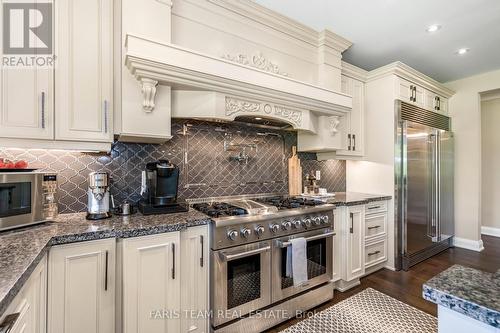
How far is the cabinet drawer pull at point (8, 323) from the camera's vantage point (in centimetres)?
75

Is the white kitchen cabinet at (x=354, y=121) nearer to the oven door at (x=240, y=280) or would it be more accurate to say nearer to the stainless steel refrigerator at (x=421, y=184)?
the stainless steel refrigerator at (x=421, y=184)

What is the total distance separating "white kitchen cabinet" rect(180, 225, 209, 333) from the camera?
1637mm

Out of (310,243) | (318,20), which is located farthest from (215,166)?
(318,20)

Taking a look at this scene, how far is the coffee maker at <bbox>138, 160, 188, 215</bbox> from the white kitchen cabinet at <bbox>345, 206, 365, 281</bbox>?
1760mm

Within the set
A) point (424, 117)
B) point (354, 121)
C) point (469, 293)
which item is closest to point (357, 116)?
point (354, 121)

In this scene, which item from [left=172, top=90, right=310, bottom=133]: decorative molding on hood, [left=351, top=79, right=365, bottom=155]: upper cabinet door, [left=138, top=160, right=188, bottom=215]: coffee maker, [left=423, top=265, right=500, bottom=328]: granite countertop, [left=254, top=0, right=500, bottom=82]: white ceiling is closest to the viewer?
[left=423, top=265, right=500, bottom=328]: granite countertop

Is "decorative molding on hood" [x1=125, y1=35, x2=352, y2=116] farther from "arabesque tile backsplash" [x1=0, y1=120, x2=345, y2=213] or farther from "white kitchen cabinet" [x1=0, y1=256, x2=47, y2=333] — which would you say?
"white kitchen cabinet" [x1=0, y1=256, x2=47, y2=333]

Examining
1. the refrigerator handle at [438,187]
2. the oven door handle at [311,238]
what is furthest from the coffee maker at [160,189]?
the refrigerator handle at [438,187]

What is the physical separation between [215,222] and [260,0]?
1965mm

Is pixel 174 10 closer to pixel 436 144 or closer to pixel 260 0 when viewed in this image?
pixel 260 0

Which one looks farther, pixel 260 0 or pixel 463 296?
pixel 260 0

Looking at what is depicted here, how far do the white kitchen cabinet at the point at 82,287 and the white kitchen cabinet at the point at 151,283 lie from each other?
0.27 feet

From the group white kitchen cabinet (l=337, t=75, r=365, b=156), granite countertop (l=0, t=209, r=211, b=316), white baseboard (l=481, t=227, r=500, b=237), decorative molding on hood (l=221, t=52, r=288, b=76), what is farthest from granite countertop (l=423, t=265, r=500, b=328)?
white baseboard (l=481, t=227, r=500, b=237)

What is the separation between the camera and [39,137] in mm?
1473
